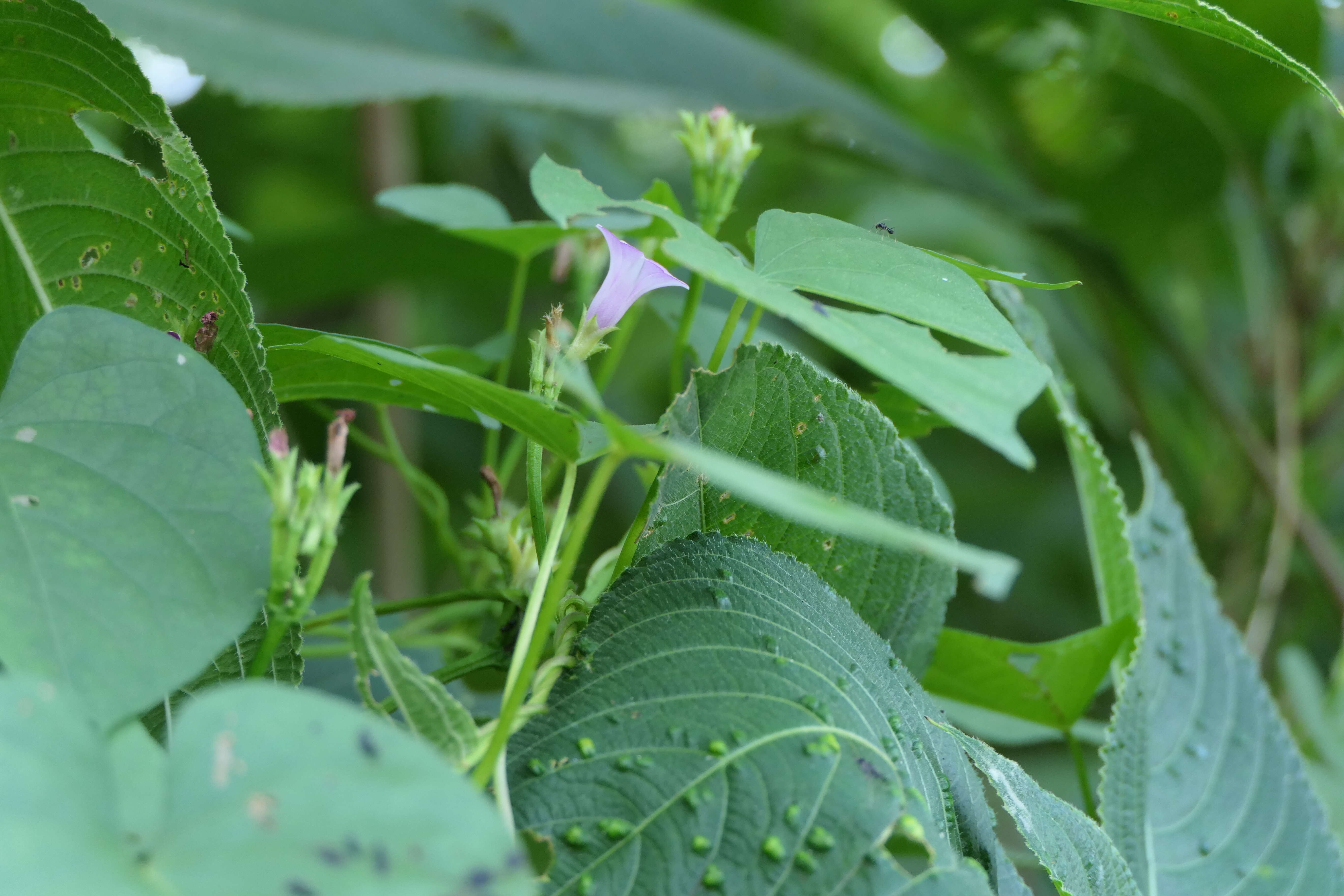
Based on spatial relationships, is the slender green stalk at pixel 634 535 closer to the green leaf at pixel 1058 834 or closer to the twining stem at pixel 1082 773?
the green leaf at pixel 1058 834

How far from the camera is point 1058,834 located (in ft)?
0.82

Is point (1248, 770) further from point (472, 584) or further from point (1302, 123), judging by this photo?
point (1302, 123)

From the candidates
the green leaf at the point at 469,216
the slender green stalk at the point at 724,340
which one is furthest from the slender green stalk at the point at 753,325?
the green leaf at the point at 469,216

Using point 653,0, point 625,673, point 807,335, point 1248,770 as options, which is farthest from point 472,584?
point 653,0

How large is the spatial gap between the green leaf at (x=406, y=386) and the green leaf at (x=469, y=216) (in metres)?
0.12

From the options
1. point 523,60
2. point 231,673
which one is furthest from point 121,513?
point 523,60

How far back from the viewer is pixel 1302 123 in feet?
2.96

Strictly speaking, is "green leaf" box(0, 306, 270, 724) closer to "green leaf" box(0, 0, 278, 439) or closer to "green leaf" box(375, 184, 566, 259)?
"green leaf" box(0, 0, 278, 439)

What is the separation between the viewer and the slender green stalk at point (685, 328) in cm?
34

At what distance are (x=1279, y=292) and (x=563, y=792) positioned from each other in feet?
3.28

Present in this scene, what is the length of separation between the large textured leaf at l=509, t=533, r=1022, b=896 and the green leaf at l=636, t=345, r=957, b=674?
0.03m

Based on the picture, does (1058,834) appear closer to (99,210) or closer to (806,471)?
(806,471)

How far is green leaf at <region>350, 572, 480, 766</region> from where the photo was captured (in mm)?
185

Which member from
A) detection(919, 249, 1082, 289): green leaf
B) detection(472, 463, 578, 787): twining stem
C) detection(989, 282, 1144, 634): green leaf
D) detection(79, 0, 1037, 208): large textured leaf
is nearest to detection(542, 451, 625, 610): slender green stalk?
detection(472, 463, 578, 787): twining stem
